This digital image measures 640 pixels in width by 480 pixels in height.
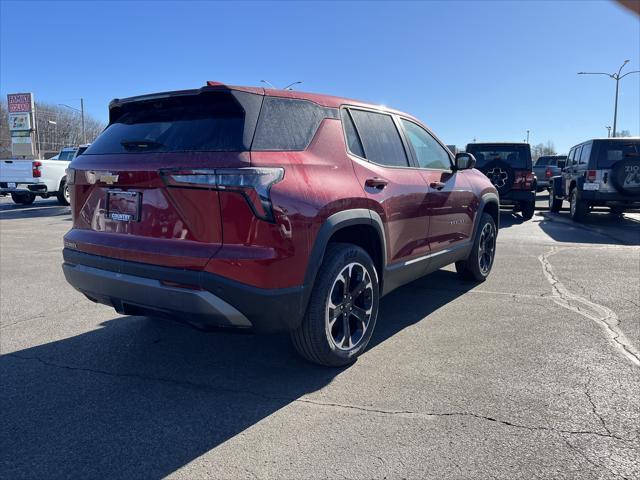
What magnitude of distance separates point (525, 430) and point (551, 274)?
13.9 ft

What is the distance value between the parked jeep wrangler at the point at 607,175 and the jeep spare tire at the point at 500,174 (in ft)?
5.12

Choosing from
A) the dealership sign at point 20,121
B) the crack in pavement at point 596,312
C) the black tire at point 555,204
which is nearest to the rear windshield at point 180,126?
the crack in pavement at point 596,312

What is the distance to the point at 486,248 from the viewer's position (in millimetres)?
6043

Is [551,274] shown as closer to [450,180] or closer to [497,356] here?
[450,180]

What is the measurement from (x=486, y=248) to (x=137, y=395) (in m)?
4.43

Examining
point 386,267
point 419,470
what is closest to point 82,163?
point 386,267

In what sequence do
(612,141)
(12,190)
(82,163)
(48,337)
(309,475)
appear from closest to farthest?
(309,475) < (82,163) < (48,337) < (612,141) < (12,190)

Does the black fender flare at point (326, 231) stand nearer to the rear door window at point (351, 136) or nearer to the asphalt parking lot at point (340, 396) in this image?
the rear door window at point (351, 136)

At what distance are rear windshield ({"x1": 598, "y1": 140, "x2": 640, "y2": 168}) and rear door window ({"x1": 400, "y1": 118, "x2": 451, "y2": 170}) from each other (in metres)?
7.88

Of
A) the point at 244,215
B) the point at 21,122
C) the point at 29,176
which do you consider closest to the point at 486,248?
the point at 244,215

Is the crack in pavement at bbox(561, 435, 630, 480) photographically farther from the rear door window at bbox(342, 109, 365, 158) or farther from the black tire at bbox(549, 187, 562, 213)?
the black tire at bbox(549, 187, 562, 213)

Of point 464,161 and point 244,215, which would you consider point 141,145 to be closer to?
point 244,215

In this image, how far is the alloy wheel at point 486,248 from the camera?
5.84 metres

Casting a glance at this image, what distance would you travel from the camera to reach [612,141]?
1112 centimetres
